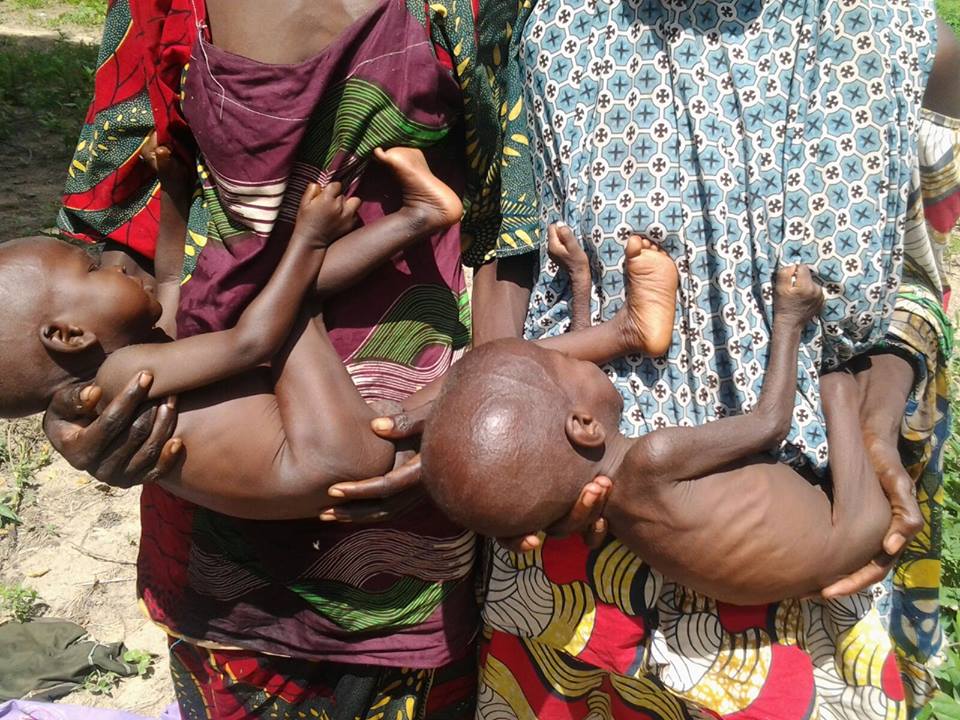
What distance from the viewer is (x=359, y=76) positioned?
6.00ft

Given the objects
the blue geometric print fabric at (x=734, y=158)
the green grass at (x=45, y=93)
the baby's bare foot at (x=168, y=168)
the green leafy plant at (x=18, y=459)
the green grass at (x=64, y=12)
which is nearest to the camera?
the blue geometric print fabric at (x=734, y=158)

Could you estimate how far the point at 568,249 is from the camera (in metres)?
1.98

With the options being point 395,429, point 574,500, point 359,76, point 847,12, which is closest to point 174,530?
point 395,429

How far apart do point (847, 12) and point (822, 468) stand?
0.87 metres

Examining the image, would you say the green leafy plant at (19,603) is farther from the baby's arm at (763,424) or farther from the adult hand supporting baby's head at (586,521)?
the baby's arm at (763,424)

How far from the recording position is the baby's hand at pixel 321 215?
1.89 metres

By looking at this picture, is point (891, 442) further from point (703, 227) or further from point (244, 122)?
point (244, 122)

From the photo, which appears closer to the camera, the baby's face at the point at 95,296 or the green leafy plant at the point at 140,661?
the baby's face at the point at 95,296

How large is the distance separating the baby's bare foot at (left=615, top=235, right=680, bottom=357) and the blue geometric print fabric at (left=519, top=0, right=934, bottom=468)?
1.3 inches

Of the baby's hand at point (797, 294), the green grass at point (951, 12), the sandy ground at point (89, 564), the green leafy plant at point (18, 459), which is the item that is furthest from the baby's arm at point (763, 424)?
the green grass at point (951, 12)

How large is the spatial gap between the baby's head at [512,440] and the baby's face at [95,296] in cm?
67

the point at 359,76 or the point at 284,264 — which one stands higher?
the point at 359,76

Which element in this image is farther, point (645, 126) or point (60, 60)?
point (60, 60)

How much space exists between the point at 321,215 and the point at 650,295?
662mm
